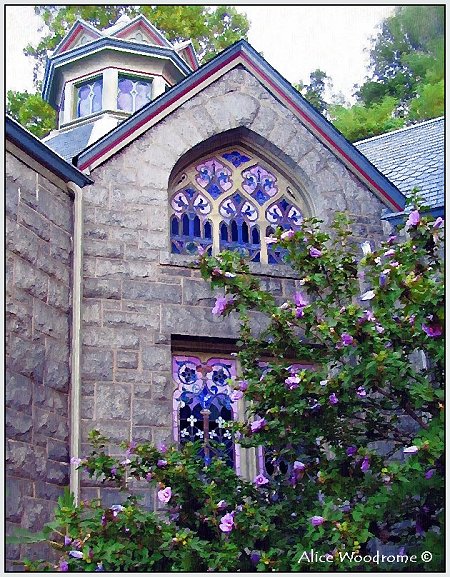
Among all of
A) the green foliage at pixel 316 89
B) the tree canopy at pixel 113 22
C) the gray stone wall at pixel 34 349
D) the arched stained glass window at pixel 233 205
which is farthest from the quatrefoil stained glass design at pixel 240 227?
the green foliage at pixel 316 89

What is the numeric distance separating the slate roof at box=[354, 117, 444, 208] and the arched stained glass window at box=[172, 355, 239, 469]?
2.47 m

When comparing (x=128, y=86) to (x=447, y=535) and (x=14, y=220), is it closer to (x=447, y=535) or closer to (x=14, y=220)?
(x=14, y=220)

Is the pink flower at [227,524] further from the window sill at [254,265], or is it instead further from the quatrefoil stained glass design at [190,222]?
the quatrefoil stained glass design at [190,222]

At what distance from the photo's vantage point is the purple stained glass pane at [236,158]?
26.5 feet

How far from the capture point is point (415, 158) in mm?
9969

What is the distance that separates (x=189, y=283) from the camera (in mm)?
7344

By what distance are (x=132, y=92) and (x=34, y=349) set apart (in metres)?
5.96

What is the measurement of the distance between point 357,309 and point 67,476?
8.49ft

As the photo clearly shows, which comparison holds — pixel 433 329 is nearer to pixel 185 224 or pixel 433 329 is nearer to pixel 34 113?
pixel 185 224

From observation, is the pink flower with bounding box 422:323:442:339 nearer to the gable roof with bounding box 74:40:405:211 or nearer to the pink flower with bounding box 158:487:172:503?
the pink flower with bounding box 158:487:172:503

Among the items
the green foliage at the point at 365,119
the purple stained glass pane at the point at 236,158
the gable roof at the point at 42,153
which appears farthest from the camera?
the green foliage at the point at 365,119

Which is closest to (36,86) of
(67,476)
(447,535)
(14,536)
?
(67,476)

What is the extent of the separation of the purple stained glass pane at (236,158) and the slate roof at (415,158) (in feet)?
5.81

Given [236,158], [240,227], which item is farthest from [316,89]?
[240,227]
